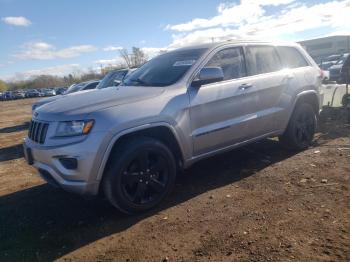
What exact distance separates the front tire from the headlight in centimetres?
42

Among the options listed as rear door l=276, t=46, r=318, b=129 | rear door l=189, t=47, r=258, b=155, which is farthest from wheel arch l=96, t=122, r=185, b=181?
rear door l=276, t=46, r=318, b=129

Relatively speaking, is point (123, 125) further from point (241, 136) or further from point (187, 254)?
point (241, 136)

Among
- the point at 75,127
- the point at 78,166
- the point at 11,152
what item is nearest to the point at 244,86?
the point at 75,127

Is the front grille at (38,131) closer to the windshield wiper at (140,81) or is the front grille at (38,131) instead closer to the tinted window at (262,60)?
the windshield wiper at (140,81)

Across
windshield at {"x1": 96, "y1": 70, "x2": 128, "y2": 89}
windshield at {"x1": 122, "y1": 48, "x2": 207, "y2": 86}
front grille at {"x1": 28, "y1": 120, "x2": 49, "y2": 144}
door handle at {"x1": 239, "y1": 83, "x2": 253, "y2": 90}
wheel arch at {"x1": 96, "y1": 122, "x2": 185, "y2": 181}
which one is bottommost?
wheel arch at {"x1": 96, "y1": 122, "x2": 185, "y2": 181}

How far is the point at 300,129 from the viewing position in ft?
18.9

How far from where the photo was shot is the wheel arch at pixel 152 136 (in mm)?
3574

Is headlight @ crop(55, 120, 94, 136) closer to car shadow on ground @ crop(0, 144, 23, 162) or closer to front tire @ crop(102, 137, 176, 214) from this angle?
front tire @ crop(102, 137, 176, 214)

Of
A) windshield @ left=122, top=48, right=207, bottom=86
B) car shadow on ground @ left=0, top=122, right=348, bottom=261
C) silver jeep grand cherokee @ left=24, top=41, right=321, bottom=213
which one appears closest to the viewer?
car shadow on ground @ left=0, top=122, right=348, bottom=261

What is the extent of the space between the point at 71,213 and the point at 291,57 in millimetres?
4204

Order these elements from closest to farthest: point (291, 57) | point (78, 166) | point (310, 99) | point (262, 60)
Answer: point (78, 166)
point (262, 60)
point (291, 57)
point (310, 99)

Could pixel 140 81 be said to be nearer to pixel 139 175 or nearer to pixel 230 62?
pixel 230 62

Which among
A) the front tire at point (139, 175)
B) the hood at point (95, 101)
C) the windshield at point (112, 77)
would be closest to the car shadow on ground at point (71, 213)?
the front tire at point (139, 175)

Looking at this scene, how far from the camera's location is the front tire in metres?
3.65
